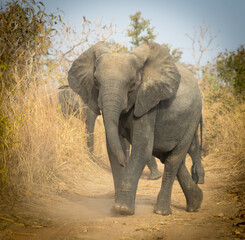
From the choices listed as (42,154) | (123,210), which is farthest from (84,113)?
(123,210)

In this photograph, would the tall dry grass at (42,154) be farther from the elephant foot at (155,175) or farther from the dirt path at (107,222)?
the elephant foot at (155,175)

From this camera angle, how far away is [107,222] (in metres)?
3.93

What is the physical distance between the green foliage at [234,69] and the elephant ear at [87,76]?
297 inches

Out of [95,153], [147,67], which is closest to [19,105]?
[147,67]

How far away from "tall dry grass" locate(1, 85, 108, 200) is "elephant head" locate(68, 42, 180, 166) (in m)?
1.26

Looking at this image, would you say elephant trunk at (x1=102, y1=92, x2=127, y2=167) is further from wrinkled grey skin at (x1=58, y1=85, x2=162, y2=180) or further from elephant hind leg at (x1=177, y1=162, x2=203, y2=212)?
wrinkled grey skin at (x1=58, y1=85, x2=162, y2=180)

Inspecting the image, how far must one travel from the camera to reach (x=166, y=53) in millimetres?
4863

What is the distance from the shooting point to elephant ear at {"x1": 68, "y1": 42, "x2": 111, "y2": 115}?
484 centimetres

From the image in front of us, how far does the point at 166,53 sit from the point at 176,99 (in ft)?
2.11

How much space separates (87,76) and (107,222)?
2014mm

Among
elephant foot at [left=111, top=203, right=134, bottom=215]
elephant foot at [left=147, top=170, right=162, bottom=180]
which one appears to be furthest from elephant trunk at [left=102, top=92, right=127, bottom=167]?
elephant foot at [left=147, top=170, right=162, bottom=180]

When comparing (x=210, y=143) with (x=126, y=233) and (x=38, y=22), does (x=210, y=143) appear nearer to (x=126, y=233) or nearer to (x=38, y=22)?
(x=38, y=22)

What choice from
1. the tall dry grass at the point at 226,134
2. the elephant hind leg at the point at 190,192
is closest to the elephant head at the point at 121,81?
the elephant hind leg at the point at 190,192

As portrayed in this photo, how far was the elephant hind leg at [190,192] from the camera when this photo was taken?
524cm
